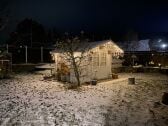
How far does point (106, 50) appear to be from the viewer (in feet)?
61.0

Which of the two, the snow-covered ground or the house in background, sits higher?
the house in background

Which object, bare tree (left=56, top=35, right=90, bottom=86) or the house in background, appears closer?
bare tree (left=56, top=35, right=90, bottom=86)

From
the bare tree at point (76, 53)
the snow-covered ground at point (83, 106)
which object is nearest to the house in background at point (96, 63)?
the bare tree at point (76, 53)

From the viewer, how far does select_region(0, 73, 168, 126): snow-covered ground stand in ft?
26.6

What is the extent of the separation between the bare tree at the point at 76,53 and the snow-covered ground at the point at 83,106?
202cm

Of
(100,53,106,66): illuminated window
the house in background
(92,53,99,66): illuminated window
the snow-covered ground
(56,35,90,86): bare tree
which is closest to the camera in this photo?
the snow-covered ground

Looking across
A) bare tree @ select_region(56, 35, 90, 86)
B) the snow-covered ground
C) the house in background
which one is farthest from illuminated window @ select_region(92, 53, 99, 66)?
the snow-covered ground

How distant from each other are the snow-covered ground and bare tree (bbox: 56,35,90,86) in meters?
2.02

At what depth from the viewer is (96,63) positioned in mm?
17891

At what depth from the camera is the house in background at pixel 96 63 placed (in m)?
17.0

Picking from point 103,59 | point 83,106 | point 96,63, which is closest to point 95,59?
point 96,63

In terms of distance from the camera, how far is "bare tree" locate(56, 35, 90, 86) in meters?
15.7

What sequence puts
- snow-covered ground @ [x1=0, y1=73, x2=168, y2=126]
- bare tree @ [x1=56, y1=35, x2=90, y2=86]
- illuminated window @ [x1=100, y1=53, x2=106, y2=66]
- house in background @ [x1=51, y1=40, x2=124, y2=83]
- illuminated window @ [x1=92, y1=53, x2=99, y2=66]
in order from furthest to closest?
illuminated window @ [x1=100, y1=53, x2=106, y2=66]
illuminated window @ [x1=92, y1=53, x2=99, y2=66]
house in background @ [x1=51, y1=40, x2=124, y2=83]
bare tree @ [x1=56, y1=35, x2=90, y2=86]
snow-covered ground @ [x1=0, y1=73, x2=168, y2=126]

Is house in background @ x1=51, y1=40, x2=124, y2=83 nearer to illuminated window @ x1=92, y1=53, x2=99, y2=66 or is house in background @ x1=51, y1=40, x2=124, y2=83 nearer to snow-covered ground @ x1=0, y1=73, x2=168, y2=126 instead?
illuminated window @ x1=92, y1=53, x2=99, y2=66
